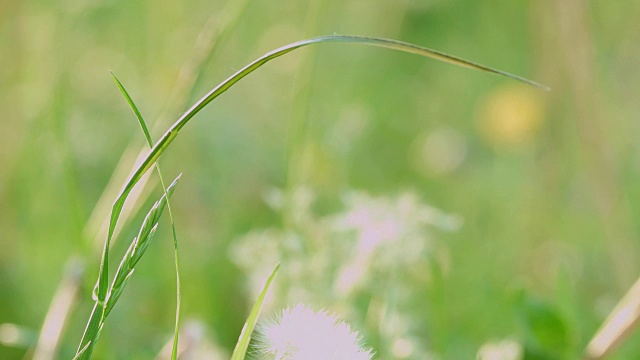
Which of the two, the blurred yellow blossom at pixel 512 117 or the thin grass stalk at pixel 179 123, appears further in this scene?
the blurred yellow blossom at pixel 512 117

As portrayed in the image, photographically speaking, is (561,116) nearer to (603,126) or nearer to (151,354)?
(603,126)

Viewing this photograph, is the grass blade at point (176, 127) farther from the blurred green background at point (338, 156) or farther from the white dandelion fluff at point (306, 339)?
the blurred green background at point (338, 156)

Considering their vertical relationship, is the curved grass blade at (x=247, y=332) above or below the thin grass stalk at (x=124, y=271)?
below

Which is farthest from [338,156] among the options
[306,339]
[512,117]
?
[306,339]

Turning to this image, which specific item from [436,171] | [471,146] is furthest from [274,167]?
[471,146]

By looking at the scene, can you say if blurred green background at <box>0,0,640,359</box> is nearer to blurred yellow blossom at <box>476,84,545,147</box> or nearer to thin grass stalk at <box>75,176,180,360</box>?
blurred yellow blossom at <box>476,84,545,147</box>

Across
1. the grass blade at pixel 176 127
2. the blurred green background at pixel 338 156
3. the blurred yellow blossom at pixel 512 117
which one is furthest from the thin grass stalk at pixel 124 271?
the blurred yellow blossom at pixel 512 117

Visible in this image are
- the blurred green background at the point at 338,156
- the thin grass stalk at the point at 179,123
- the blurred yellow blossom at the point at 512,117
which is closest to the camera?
the thin grass stalk at the point at 179,123
